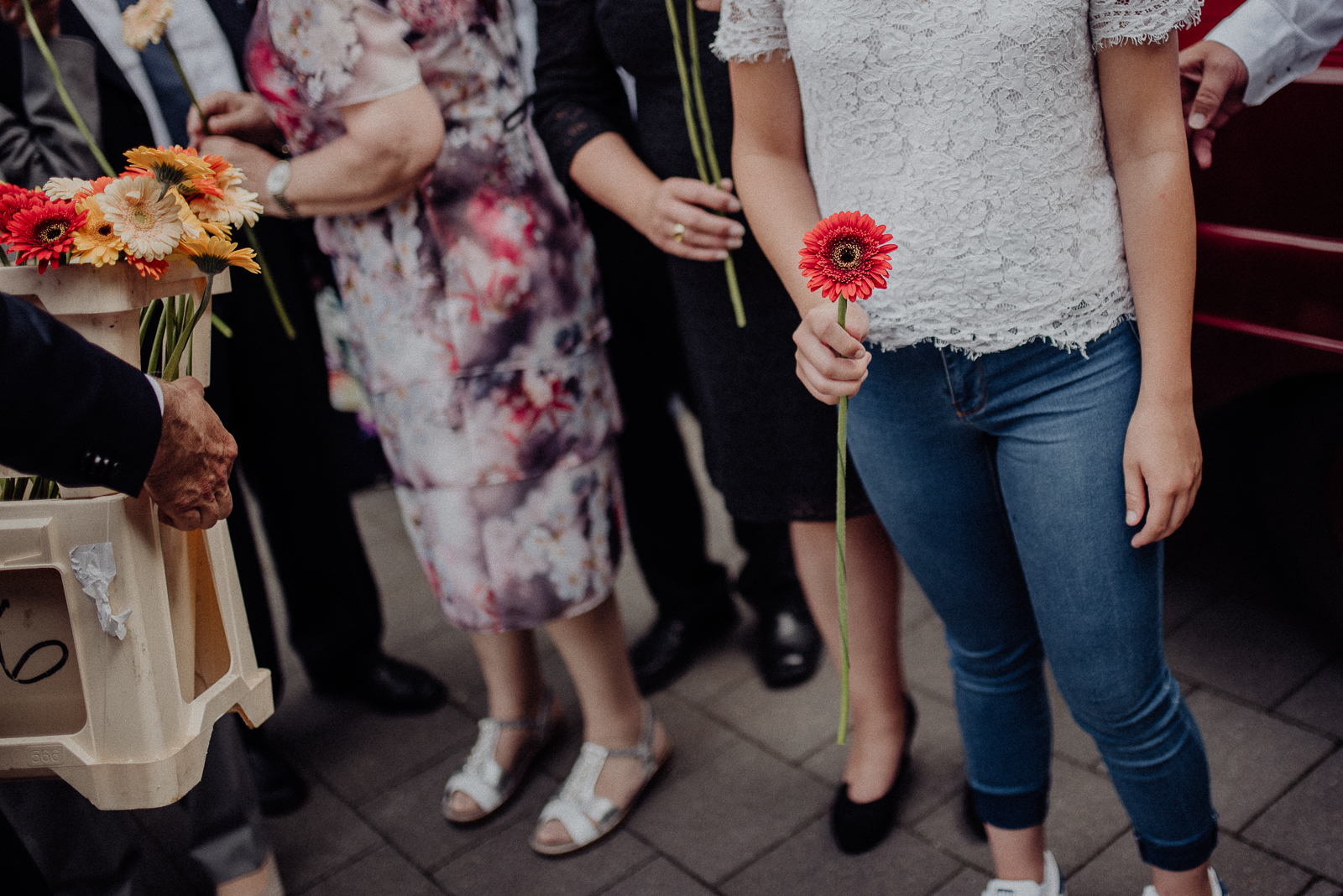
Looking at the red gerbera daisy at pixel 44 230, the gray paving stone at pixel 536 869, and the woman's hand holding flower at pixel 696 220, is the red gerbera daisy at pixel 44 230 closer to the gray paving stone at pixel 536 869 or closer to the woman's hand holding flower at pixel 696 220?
the woman's hand holding flower at pixel 696 220

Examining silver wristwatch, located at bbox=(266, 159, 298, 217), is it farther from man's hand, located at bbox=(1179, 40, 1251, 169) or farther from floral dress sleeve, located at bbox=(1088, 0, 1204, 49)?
man's hand, located at bbox=(1179, 40, 1251, 169)

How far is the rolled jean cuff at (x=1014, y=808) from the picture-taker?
1.67 m

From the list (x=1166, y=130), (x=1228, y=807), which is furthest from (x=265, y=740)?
(x=1166, y=130)

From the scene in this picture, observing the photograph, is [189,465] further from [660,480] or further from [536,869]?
[660,480]

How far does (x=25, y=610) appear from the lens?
1.26 m

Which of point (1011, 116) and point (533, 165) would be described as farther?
point (533, 165)

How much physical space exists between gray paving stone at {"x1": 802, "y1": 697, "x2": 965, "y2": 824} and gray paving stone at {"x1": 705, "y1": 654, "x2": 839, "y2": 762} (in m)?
0.05

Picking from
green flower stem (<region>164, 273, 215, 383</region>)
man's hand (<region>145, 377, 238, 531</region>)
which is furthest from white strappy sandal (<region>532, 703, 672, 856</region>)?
green flower stem (<region>164, 273, 215, 383</region>)

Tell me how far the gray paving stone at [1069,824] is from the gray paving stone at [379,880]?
98cm

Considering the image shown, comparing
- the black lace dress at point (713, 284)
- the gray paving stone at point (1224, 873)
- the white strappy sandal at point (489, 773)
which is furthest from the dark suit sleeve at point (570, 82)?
the gray paving stone at point (1224, 873)

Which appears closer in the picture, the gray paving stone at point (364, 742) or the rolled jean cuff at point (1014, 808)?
the rolled jean cuff at point (1014, 808)

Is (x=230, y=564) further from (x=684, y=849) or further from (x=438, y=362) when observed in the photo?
(x=684, y=849)

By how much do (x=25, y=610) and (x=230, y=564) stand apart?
0.82 ft

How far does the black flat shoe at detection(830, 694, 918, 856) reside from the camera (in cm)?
207
